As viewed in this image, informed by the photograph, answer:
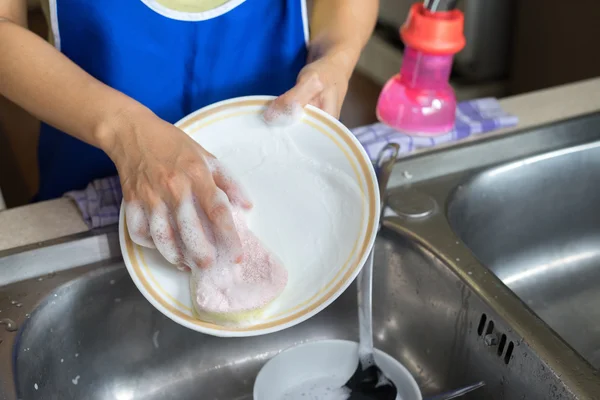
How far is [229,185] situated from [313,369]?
0.24 m

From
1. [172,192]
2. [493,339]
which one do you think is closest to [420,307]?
[493,339]

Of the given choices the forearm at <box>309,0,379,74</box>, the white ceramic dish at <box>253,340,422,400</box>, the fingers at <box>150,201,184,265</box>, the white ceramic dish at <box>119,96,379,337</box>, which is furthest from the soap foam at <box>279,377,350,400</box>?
the forearm at <box>309,0,379,74</box>

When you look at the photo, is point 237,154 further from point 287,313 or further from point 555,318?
point 555,318

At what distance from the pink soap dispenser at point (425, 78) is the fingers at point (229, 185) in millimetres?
342

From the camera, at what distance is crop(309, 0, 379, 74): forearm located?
70 centimetres

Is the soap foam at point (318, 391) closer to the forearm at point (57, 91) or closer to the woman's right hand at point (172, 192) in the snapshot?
the woman's right hand at point (172, 192)

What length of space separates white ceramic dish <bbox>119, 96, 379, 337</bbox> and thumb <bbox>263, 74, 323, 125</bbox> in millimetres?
11

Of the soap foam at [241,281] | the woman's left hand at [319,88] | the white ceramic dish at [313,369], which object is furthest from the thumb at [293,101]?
the white ceramic dish at [313,369]

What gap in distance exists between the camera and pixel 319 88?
2.01 feet

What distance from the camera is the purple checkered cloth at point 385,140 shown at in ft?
2.23

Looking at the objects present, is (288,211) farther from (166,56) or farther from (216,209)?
(166,56)

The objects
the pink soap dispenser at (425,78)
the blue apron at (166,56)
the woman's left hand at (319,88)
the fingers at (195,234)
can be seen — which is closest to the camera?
the fingers at (195,234)

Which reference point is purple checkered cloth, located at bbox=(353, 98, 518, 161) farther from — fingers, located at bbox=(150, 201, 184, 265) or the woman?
fingers, located at bbox=(150, 201, 184, 265)

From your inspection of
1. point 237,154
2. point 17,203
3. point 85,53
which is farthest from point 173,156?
point 17,203
